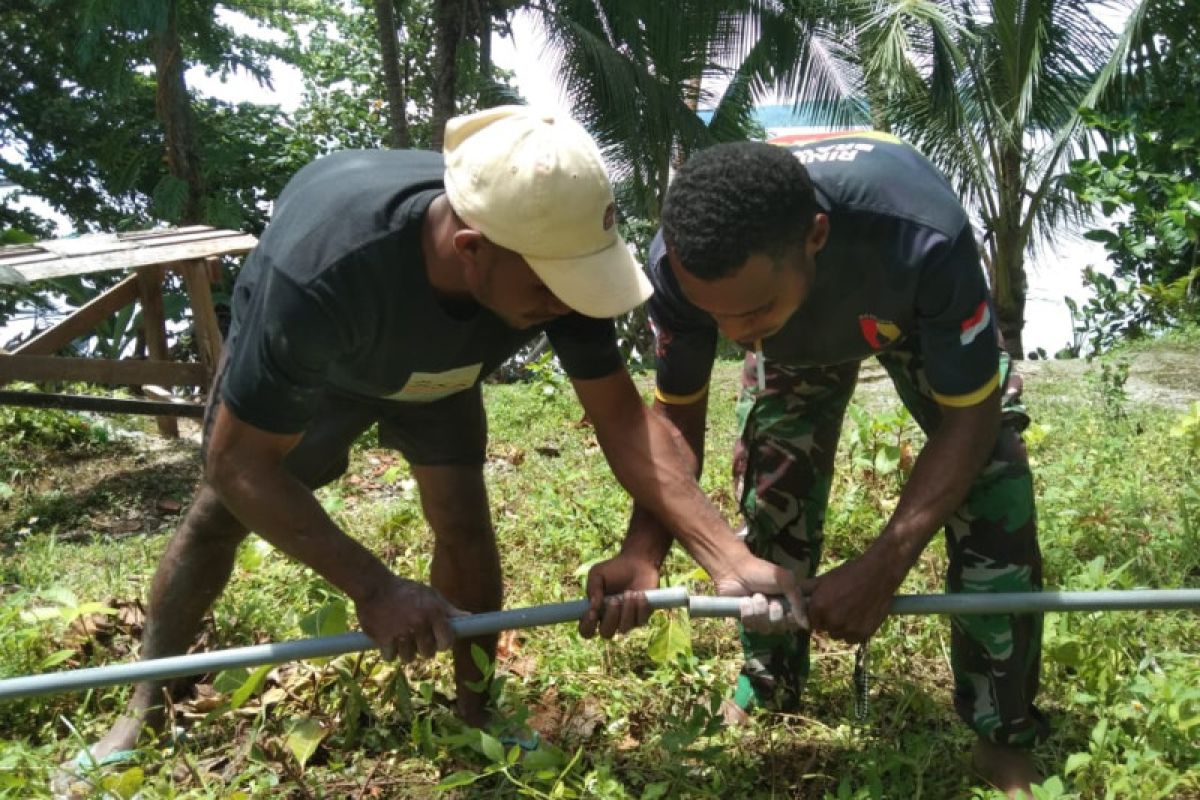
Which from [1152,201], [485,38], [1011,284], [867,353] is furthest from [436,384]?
[1011,284]

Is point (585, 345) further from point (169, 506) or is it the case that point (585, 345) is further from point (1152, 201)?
point (1152, 201)

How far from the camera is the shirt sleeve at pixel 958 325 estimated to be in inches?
81.7

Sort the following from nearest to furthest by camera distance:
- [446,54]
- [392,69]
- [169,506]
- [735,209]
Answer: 1. [735,209]
2. [169,506]
3. [392,69]
4. [446,54]

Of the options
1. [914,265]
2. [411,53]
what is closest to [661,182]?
[411,53]

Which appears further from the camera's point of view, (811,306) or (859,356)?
(859,356)

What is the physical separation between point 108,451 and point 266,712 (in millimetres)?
3993

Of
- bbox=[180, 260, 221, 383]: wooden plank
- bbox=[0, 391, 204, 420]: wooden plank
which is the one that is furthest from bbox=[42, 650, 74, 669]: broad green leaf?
bbox=[180, 260, 221, 383]: wooden plank

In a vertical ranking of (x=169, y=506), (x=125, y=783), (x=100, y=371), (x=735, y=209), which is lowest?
(x=169, y=506)

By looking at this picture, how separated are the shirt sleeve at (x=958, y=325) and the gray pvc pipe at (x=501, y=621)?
414mm

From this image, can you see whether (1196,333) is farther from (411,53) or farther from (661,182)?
(411,53)

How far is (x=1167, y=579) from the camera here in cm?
322

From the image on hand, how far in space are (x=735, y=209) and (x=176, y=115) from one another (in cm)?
1108

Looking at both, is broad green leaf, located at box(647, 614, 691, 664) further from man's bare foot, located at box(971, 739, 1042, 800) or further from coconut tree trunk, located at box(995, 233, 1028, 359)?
coconut tree trunk, located at box(995, 233, 1028, 359)

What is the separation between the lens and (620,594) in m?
2.26
